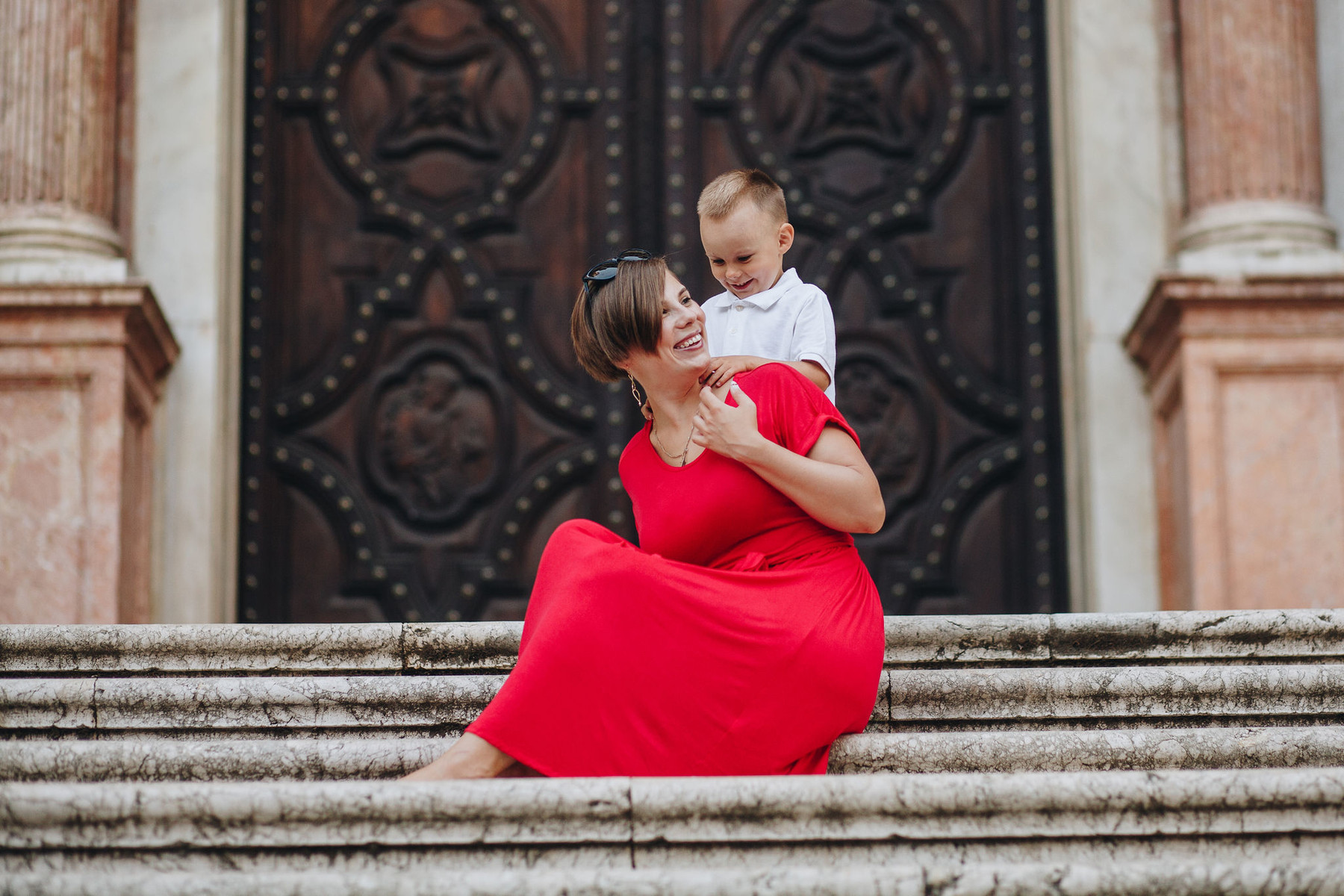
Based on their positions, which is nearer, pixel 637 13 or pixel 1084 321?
pixel 1084 321

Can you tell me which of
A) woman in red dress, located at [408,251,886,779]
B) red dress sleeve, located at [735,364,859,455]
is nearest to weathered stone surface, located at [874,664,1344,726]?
woman in red dress, located at [408,251,886,779]

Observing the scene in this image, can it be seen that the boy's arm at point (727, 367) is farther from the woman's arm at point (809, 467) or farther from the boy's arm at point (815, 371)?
the boy's arm at point (815, 371)

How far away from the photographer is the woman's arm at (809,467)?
2.88m

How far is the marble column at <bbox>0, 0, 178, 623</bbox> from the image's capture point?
17.4ft

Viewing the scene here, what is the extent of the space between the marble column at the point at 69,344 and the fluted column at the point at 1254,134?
4.09 metres

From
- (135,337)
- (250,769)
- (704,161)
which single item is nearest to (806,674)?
(250,769)

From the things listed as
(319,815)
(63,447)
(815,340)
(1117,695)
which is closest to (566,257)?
(63,447)

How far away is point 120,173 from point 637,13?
2.34 m

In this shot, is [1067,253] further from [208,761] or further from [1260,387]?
[208,761]

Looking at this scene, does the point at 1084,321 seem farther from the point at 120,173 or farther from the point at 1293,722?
the point at 120,173

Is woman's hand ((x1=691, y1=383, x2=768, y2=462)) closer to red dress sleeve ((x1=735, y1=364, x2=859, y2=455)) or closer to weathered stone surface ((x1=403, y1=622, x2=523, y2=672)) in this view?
red dress sleeve ((x1=735, y1=364, x2=859, y2=455))

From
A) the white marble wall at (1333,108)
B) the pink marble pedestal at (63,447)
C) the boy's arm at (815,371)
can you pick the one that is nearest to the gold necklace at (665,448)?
the boy's arm at (815,371)

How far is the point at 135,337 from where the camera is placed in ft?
18.2

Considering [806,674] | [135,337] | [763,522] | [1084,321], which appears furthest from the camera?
[1084,321]
